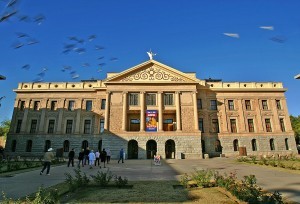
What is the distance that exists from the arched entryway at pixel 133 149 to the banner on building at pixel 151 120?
3508 mm

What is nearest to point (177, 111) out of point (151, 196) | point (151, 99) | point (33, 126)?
point (151, 99)

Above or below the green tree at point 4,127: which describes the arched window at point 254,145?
below

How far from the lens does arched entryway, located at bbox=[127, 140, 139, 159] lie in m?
36.3

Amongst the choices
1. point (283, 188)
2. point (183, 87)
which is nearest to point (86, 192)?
point (283, 188)

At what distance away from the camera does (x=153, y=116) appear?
3700 cm

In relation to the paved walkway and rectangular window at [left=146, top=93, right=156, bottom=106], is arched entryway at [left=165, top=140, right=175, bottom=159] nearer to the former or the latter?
rectangular window at [left=146, top=93, right=156, bottom=106]

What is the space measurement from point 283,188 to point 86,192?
850 centimetres

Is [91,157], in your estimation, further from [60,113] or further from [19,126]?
[19,126]

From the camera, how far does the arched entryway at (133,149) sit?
36.3 metres

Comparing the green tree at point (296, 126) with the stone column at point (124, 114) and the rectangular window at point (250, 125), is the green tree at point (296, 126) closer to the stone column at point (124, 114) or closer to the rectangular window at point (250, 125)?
the rectangular window at point (250, 125)

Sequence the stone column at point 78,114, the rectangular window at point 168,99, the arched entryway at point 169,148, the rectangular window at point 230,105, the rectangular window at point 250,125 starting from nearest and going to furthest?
1. the arched entryway at point 169,148
2. the rectangular window at point 168,99
3. the stone column at point 78,114
4. the rectangular window at point 250,125
5. the rectangular window at point 230,105

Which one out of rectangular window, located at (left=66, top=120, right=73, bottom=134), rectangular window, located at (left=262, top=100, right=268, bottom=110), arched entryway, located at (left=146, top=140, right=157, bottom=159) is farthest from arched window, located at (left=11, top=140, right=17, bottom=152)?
rectangular window, located at (left=262, top=100, right=268, bottom=110)

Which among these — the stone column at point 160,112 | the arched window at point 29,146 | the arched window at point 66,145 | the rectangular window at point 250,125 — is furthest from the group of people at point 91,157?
the rectangular window at point 250,125

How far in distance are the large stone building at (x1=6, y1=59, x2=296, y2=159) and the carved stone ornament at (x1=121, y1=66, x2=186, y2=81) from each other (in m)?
0.19
